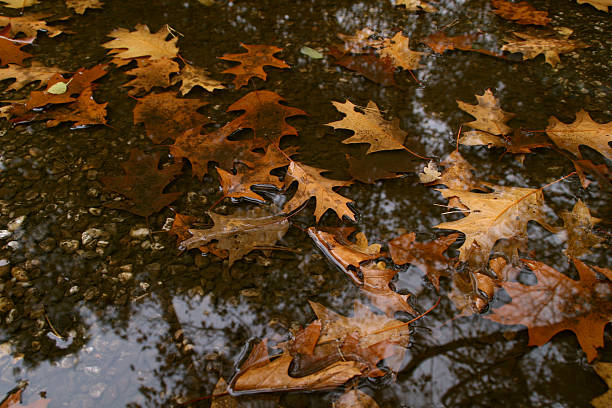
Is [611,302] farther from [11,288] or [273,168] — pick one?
[11,288]

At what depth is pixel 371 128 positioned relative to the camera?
6.34 feet

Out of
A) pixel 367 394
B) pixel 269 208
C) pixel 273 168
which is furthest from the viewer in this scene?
pixel 273 168

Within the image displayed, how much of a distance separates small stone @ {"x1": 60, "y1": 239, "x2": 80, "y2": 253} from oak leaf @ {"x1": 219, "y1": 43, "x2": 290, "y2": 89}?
1.12 m

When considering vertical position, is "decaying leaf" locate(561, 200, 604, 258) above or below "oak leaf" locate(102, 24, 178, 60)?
below

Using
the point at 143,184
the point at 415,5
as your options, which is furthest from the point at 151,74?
the point at 415,5

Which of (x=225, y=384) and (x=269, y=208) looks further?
(x=269, y=208)

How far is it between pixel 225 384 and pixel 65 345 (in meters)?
A: 0.52

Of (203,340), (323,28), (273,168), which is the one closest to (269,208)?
(273,168)

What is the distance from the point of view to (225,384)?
122 centimetres

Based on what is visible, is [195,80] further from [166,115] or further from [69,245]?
[69,245]

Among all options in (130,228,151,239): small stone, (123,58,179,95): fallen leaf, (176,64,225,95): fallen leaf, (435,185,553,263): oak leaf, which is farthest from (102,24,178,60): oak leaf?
(435,185,553,263): oak leaf

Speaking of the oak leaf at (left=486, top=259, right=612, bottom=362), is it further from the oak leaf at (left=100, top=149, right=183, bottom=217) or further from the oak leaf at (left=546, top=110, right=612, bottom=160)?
the oak leaf at (left=100, top=149, right=183, bottom=217)

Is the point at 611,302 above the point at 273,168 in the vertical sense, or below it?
below

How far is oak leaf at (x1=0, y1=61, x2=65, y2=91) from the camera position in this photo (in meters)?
2.20
